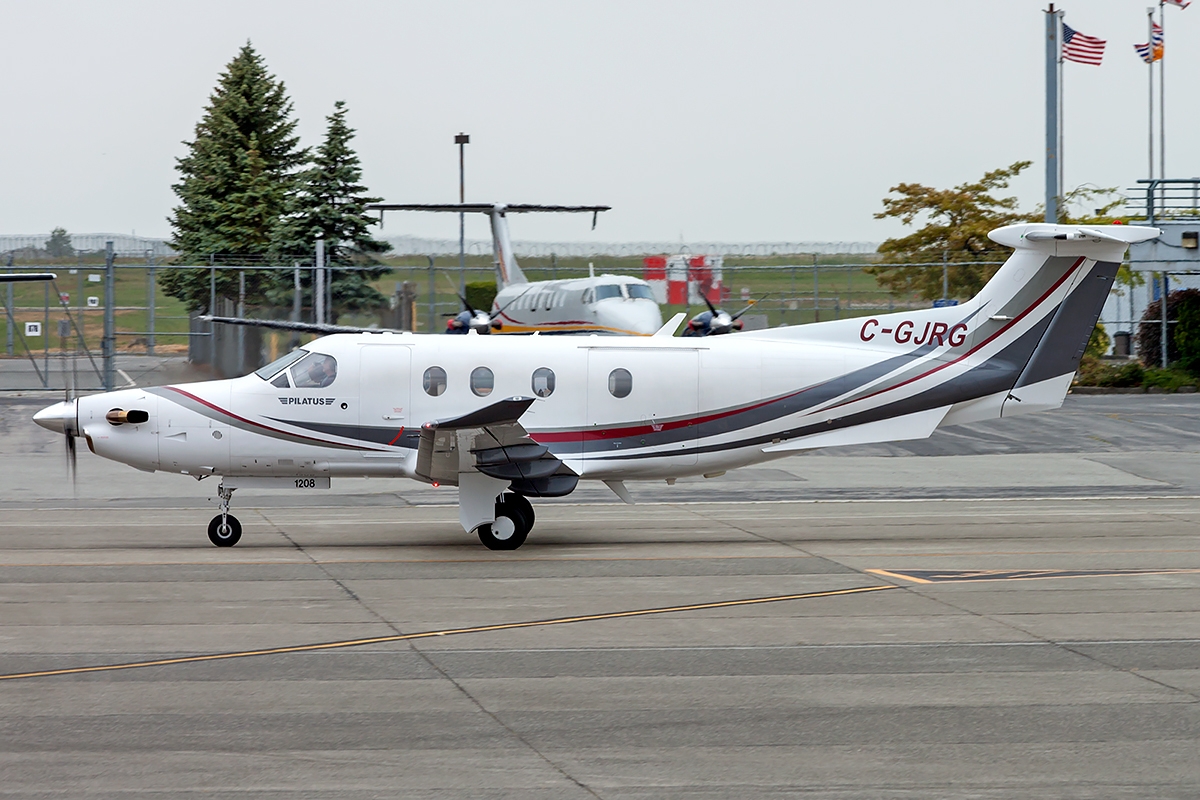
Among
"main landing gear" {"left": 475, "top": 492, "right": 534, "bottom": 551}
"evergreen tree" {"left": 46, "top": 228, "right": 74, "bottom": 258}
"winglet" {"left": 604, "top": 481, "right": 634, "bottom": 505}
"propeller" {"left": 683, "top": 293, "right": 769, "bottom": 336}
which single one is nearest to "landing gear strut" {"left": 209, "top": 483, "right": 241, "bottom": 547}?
"main landing gear" {"left": 475, "top": 492, "right": 534, "bottom": 551}

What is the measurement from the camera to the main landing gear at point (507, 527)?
15.6m

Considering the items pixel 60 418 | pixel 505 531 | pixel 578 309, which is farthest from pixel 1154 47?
pixel 60 418

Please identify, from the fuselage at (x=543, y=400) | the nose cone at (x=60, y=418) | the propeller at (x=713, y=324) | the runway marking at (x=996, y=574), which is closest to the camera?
the runway marking at (x=996, y=574)

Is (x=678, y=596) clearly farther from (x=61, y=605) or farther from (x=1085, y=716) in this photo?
(x=61, y=605)

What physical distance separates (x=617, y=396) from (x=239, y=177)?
4383 centimetres

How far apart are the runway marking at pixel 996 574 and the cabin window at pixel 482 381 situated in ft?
16.1

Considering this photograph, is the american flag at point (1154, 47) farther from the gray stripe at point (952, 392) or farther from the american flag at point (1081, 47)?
the gray stripe at point (952, 392)

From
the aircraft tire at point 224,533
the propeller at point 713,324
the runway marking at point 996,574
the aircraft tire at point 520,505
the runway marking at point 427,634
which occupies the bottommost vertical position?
the runway marking at point 427,634

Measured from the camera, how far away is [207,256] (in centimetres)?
5469

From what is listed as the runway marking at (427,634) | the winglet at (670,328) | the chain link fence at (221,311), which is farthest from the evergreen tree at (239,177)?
the runway marking at (427,634)

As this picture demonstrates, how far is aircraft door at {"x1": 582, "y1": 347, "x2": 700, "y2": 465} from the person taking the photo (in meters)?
16.2

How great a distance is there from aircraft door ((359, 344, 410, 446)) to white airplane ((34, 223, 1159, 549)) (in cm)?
2

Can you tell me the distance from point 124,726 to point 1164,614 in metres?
8.71

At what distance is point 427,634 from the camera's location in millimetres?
11172
